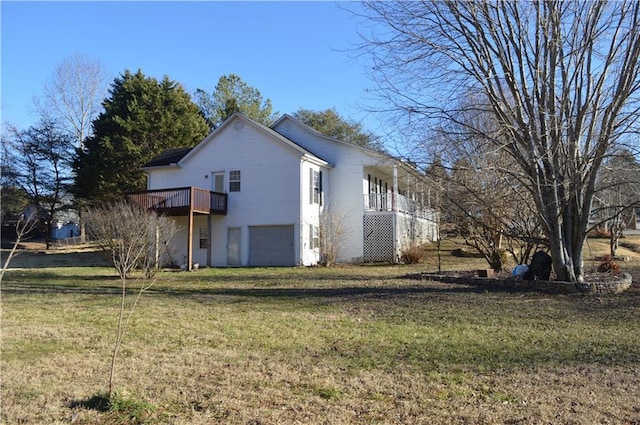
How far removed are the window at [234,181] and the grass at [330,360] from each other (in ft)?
41.4

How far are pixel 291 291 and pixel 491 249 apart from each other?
7609mm

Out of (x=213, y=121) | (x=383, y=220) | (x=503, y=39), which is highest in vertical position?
(x=213, y=121)

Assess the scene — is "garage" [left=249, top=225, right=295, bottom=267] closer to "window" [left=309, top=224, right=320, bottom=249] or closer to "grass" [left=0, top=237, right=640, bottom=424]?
"window" [left=309, top=224, right=320, bottom=249]

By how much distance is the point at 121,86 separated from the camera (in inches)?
1368

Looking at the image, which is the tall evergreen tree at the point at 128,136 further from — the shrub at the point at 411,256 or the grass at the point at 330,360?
the grass at the point at 330,360

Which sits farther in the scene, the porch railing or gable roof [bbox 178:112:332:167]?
the porch railing

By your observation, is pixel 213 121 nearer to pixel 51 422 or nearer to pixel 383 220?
pixel 383 220

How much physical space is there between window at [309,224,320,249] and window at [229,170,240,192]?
13.1 ft

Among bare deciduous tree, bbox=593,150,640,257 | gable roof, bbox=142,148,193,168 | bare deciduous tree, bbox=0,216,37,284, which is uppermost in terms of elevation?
gable roof, bbox=142,148,193,168

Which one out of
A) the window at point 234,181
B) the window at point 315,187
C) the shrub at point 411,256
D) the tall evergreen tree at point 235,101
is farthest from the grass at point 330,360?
the tall evergreen tree at point 235,101

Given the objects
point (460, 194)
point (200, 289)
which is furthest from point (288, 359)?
point (460, 194)

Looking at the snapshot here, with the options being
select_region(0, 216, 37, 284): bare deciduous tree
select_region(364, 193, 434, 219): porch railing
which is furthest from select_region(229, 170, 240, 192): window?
select_region(0, 216, 37, 284): bare deciduous tree

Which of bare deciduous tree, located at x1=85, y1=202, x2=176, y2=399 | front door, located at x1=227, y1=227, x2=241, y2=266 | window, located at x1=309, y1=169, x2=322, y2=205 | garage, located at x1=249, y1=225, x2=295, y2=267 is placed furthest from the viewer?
front door, located at x1=227, y1=227, x2=241, y2=266

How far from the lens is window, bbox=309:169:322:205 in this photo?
74.4 ft
